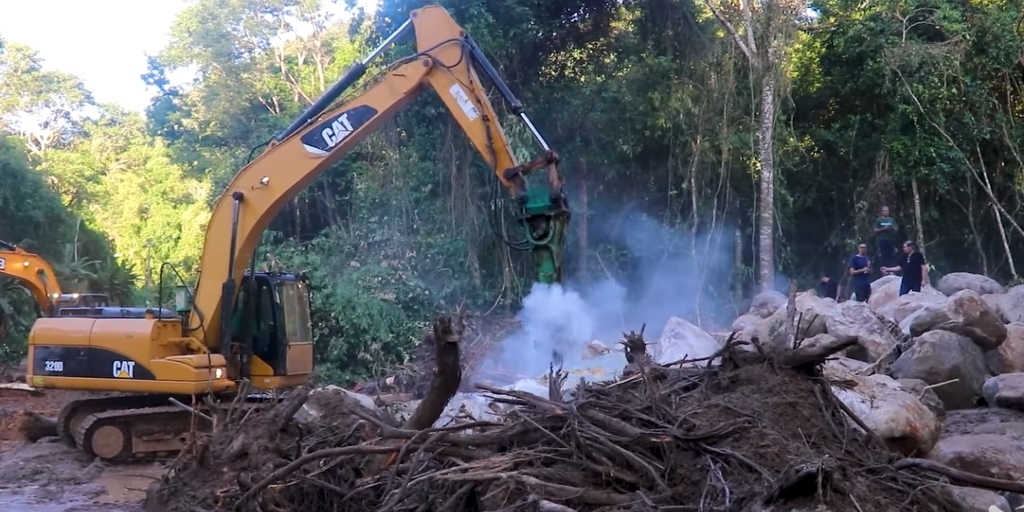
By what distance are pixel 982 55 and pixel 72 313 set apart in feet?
54.5

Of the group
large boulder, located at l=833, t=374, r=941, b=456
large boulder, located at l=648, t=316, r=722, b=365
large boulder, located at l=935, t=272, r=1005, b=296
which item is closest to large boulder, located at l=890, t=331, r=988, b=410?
large boulder, located at l=648, t=316, r=722, b=365

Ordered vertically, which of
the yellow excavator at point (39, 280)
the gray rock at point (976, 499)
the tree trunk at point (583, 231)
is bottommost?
the gray rock at point (976, 499)

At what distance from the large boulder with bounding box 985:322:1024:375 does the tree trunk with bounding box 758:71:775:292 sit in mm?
8099

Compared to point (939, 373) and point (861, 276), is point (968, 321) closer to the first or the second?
point (939, 373)

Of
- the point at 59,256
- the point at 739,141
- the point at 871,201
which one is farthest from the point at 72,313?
the point at 871,201

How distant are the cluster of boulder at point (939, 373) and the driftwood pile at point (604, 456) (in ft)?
2.00

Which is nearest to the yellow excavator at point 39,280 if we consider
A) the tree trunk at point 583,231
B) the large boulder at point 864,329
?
the large boulder at point 864,329

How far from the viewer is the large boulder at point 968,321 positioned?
31.1ft

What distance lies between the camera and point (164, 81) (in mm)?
30938

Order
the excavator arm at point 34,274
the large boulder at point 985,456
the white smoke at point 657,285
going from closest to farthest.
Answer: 1. the large boulder at point 985,456
2. the excavator arm at point 34,274
3. the white smoke at point 657,285

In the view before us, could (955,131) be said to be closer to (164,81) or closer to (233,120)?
(233,120)

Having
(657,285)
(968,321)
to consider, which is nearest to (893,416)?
(968,321)

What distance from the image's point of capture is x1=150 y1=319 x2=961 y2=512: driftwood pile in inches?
177

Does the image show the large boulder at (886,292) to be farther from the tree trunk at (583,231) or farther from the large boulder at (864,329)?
the tree trunk at (583,231)
